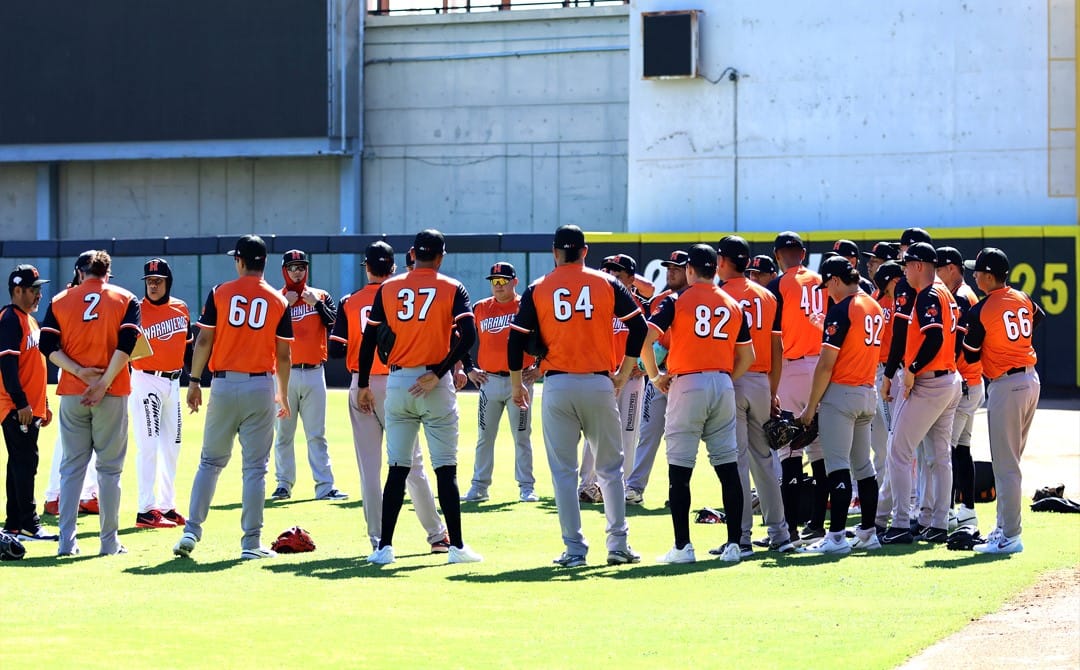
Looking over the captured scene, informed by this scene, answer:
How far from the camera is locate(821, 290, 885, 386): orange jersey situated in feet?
34.5

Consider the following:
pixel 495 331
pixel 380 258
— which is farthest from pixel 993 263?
pixel 495 331

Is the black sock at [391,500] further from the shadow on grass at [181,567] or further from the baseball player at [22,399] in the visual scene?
the baseball player at [22,399]

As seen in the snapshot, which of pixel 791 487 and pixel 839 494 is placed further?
pixel 791 487

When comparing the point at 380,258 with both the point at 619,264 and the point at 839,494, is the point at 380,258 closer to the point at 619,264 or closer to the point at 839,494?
the point at 619,264

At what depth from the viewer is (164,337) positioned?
490 inches

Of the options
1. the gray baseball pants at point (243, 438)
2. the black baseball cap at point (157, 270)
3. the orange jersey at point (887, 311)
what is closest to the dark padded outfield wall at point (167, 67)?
the black baseball cap at point (157, 270)

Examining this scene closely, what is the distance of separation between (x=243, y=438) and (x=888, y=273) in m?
5.22

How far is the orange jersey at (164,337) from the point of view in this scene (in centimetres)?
1244

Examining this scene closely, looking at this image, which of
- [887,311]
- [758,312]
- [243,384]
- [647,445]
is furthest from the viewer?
[647,445]

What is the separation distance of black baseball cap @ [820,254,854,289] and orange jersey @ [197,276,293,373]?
13.0 feet

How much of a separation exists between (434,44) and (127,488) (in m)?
26.2

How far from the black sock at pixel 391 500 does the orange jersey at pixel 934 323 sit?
12.6ft

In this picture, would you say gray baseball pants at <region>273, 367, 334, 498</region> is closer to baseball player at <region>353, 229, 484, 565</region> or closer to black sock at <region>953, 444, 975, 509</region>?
baseball player at <region>353, 229, 484, 565</region>

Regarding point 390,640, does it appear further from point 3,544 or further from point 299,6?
point 299,6
